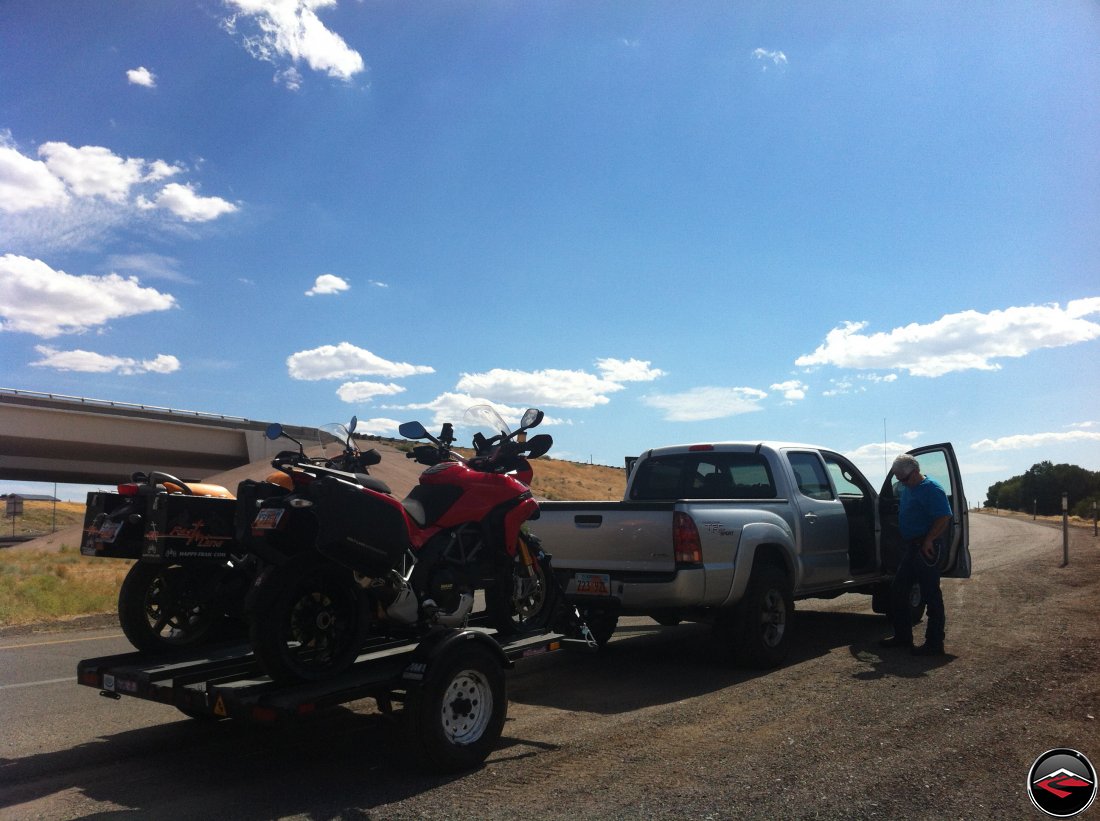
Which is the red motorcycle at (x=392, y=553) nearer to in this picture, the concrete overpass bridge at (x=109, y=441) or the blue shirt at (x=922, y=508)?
the blue shirt at (x=922, y=508)

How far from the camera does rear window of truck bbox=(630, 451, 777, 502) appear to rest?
8.71 m

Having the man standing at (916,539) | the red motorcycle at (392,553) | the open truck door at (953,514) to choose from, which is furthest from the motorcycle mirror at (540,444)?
the open truck door at (953,514)

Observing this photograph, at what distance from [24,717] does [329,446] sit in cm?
316

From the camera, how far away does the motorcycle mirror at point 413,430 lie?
6344 millimetres

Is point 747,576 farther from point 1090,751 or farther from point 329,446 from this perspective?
point 329,446

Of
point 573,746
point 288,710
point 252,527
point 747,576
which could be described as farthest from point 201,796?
point 747,576

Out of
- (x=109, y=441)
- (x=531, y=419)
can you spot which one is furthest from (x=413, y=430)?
(x=109, y=441)

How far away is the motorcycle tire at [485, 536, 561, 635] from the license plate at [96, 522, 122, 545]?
2.44 m

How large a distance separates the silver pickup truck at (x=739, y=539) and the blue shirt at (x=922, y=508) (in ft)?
2.30

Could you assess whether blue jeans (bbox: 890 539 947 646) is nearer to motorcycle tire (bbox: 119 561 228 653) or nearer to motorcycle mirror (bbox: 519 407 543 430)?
motorcycle mirror (bbox: 519 407 543 430)

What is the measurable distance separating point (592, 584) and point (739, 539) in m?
1.33

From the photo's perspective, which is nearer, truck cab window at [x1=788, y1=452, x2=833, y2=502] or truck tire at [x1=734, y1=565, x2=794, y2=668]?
truck tire at [x1=734, y1=565, x2=794, y2=668]

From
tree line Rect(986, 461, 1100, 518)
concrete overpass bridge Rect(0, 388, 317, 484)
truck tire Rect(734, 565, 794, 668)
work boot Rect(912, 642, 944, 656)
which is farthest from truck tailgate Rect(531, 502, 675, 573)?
tree line Rect(986, 461, 1100, 518)

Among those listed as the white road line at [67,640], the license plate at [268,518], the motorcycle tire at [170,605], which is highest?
the license plate at [268,518]
